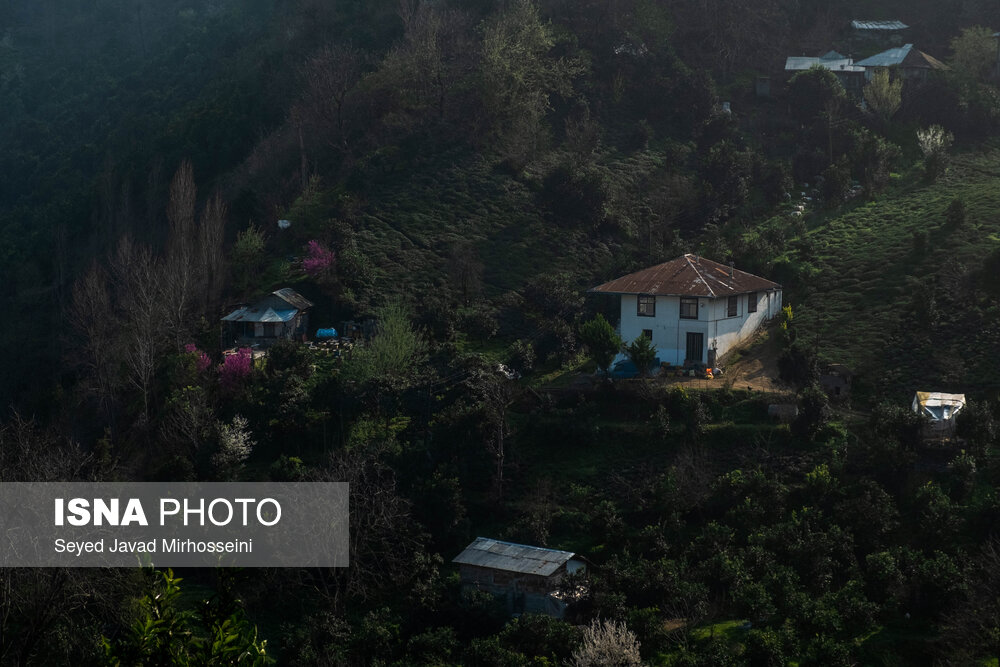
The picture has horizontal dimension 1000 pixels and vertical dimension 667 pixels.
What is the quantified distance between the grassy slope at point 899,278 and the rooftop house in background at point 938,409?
7.11 ft

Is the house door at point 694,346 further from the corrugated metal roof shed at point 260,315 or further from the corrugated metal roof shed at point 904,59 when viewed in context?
the corrugated metal roof shed at point 904,59

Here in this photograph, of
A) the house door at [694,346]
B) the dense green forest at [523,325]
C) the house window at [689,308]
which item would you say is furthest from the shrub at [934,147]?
the house door at [694,346]

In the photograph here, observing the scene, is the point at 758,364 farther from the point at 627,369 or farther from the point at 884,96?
the point at 884,96

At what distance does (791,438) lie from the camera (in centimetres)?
4025

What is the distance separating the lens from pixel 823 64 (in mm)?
77000

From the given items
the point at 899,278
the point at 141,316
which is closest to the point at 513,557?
the point at 141,316

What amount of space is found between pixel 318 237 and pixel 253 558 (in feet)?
79.1

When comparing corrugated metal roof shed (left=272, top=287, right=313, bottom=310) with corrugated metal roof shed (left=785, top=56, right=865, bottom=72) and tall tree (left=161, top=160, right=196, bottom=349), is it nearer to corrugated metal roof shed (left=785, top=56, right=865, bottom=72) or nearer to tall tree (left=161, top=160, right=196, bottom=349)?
tall tree (left=161, top=160, right=196, bottom=349)

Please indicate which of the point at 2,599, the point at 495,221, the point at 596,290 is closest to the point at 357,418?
the point at 596,290

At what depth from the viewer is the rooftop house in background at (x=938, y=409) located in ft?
129

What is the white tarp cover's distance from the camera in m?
39.7

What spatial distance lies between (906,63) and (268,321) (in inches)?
1876

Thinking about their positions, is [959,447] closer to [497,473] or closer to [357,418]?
[497,473]

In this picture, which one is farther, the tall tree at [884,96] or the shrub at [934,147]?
the tall tree at [884,96]
